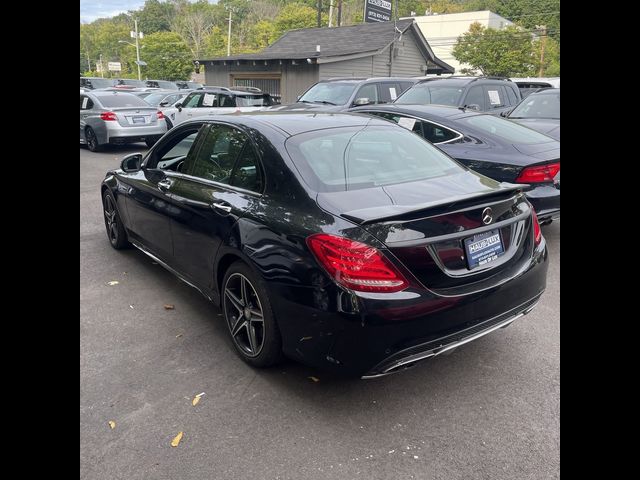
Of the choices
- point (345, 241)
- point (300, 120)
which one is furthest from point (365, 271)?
point (300, 120)

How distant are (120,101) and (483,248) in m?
12.9

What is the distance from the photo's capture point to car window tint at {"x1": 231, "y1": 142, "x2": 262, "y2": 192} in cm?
352

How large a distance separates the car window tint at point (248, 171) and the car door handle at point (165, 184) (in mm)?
881

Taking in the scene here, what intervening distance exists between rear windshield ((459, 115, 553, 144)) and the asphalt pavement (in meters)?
2.40

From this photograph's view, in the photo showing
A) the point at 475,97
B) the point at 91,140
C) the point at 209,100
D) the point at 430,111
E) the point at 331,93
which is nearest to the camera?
the point at 430,111

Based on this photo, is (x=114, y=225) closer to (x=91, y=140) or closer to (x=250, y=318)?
(x=250, y=318)

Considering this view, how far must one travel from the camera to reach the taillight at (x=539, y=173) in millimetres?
5492

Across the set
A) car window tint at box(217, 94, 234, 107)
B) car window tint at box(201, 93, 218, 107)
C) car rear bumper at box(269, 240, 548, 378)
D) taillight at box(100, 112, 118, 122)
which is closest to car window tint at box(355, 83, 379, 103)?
car window tint at box(217, 94, 234, 107)

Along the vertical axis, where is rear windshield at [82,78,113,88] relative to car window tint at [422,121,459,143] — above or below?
above

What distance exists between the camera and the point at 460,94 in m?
10.0

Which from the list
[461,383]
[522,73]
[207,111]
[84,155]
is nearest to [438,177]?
[461,383]

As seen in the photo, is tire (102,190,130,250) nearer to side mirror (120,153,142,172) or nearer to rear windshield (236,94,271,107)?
side mirror (120,153,142,172)

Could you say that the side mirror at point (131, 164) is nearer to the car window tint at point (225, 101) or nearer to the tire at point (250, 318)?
the tire at point (250, 318)

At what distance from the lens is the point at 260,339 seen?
11.2 ft
